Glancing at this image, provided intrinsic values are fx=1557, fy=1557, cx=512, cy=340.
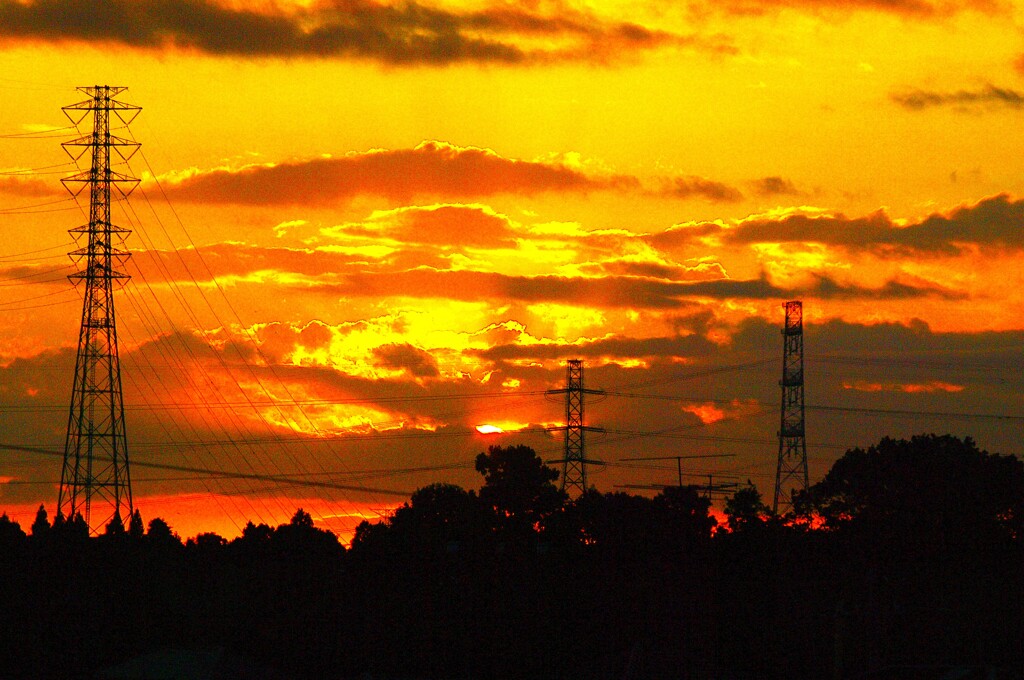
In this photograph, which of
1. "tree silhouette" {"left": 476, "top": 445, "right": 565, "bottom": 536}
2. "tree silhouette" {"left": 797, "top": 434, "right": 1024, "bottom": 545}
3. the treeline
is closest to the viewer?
the treeline

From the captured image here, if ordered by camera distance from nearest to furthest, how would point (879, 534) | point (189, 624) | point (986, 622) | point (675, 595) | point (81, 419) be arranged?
point (986, 622), point (675, 595), point (81, 419), point (189, 624), point (879, 534)

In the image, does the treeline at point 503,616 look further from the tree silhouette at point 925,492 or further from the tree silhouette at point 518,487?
the tree silhouette at point 518,487

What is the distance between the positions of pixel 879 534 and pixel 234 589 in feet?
196

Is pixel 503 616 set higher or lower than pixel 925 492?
lower

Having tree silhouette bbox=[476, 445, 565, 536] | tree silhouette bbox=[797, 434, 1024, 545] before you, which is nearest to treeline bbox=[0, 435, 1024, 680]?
tree silhouette bbox=[797, 434, 1024, 545]

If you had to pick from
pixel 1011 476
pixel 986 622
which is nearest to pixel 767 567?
pixel 1011 476

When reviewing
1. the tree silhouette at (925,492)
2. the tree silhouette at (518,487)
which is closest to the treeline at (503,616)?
the tree silhouette at (925,492)

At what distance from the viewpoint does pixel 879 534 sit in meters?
128

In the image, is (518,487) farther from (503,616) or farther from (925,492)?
(503,616)

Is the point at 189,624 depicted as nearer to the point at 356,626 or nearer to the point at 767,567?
the point at 356,626

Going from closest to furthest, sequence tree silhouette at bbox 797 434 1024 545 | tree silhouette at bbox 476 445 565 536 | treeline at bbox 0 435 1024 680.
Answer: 1. treeline at bbox 0 435 1024 680
2. tree silhouette at bbox 797 434 1024 545
3. tree silhouette at bbox 476 445 565 536

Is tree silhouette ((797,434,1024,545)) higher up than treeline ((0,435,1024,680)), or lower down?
higher up

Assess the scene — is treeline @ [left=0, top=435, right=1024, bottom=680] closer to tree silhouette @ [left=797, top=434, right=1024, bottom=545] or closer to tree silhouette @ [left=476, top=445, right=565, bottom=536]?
tree silhouette @ [left=797, top=434, right=1024, bottom=545]

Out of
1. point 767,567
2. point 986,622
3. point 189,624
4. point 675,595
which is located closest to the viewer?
point 986,622
